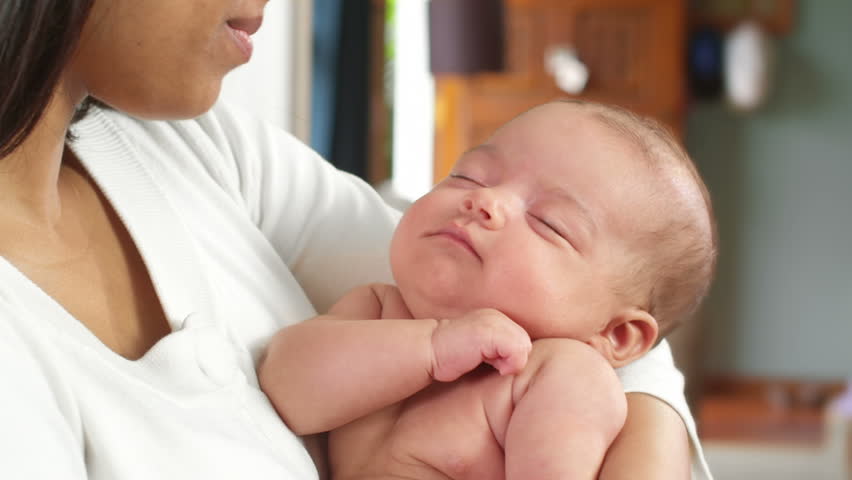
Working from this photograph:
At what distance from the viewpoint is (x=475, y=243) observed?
47.3 inches

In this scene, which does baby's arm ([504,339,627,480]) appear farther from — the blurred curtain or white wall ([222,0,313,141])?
the blurred curtain

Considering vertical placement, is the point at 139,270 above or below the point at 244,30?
below

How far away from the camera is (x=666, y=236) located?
128 centimetres

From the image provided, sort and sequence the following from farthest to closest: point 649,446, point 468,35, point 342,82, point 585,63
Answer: point 585,63 < point 342,82 < point 468,35 < point 649,446

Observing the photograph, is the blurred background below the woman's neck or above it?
below

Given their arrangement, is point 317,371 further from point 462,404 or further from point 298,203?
point 298,203

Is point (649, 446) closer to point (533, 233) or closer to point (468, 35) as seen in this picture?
point (533, 233)

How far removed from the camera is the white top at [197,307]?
3.03ft

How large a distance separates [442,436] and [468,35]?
4.07 m

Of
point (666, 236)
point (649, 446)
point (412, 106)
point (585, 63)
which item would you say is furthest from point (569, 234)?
point (412, 106)

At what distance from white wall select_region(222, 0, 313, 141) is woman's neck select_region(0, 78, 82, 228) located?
1718mm

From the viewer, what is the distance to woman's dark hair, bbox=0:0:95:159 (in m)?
0.99

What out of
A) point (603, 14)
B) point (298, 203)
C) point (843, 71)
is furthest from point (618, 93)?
point (298, 203)

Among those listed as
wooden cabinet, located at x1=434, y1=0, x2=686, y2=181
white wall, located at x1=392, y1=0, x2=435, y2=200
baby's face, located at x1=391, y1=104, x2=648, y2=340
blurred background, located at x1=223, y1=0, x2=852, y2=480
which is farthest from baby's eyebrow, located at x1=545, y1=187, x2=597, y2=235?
white wall, located at x1=392, y1=0, x2=435, y2=200
